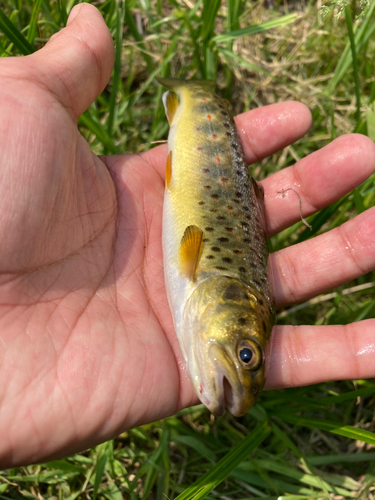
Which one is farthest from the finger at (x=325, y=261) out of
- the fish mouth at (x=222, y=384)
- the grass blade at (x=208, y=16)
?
the grass blade at (x=208, y=16)

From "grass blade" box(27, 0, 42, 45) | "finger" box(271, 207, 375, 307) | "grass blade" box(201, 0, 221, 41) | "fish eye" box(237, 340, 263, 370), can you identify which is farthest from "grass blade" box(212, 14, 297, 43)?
"fish eye" box(237, 340, 263, 370)

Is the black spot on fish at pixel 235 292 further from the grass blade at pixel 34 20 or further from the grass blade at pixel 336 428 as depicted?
the grass blade at pixel 34 20

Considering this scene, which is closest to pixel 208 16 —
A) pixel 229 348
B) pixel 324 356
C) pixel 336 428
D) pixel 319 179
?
pixel 319 179

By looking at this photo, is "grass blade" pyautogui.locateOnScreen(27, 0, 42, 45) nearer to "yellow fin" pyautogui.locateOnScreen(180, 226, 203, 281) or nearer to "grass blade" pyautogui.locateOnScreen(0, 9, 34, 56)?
"grass blade" pyautogui.locateOnScreen(0, 9, 34, 56)

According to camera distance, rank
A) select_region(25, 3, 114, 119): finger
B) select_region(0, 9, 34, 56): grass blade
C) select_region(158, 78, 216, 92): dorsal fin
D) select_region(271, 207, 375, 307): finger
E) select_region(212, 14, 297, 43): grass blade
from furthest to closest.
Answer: select_region(212, 14, 297, 43): grass blade → select_region(158, 78, 216, 92): dorsal fin → select_region(271, 207, 375, 307): finger → select_region(0, 9, 34, 56): grass blade → select_region(25, 3, 114, 119): finger

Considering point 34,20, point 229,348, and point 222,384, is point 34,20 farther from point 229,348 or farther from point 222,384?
point 222,384

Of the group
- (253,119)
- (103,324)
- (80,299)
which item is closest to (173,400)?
(103,324)

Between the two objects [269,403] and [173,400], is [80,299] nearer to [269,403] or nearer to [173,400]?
[173,400]
